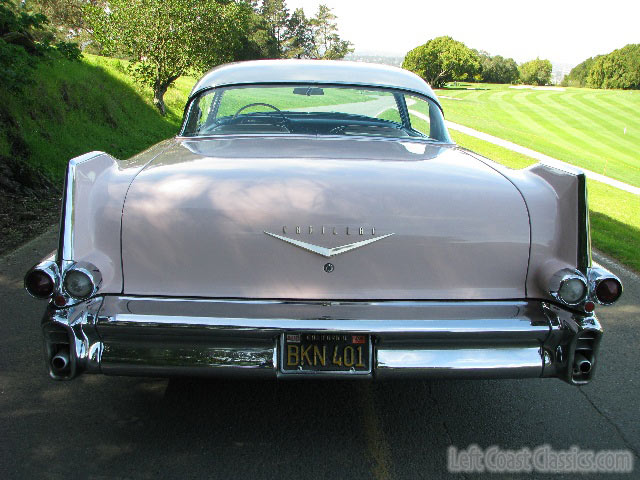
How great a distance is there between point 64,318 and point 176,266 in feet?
1.59

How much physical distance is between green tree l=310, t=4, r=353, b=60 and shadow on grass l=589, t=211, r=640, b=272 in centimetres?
9330

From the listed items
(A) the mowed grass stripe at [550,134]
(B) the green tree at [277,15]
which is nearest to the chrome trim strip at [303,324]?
(A) the mowed grass stripe at [550,134]

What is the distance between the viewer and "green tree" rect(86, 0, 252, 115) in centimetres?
1734

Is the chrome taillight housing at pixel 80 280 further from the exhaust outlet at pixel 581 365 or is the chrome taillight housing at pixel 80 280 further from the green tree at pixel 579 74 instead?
the green tree at pixel 579 74

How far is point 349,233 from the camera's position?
2.67 metres

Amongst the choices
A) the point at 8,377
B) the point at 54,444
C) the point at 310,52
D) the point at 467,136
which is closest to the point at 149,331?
the point at 54,444

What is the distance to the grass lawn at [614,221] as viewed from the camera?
733 centimetres

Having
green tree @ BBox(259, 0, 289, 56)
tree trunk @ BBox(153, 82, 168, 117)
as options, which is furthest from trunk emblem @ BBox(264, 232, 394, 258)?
green tree @ BBox(259, 0, 289, 56)

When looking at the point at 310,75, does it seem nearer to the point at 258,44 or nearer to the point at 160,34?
the point at 160,34

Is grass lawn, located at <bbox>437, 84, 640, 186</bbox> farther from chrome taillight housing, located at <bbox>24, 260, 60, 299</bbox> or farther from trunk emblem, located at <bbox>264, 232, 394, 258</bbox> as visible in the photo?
chrome taillight housing, located at <bbox>24, 260, 60, 299</bbox>

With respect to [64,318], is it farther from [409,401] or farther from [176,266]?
[409,401]

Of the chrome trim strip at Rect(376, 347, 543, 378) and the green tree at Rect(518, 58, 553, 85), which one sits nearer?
the chrome trim strip at Rect(376, 347, 543, 378)

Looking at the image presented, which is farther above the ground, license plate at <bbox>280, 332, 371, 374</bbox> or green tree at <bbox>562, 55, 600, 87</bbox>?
license plate at <bbox>280, 332, 371, 374</bbox>

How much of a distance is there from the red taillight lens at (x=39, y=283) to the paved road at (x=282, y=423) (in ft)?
2.41
